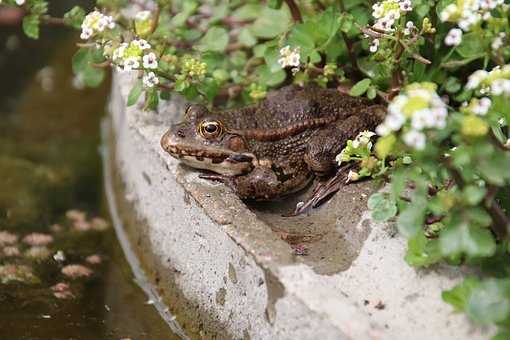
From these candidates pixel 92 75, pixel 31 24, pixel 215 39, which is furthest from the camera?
pixel 215 39

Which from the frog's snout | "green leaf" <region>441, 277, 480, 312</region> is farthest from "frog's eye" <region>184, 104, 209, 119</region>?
"green leaf" <region>441, 277, 480, 312</region>

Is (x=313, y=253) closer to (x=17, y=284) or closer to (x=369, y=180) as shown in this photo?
(x=369, y=180)

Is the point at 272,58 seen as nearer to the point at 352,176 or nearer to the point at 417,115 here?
the point at 352,176

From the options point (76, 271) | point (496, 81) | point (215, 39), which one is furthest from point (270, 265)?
point (215, 39)

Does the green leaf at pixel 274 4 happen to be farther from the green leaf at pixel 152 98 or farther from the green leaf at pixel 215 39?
the green leaf at pixel 152 98

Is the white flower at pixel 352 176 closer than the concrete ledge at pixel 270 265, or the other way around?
the concrete ledge at pixel 270 265

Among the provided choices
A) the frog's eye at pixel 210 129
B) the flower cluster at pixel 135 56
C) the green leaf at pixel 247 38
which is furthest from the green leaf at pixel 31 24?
the green leaf at pixel 247 38

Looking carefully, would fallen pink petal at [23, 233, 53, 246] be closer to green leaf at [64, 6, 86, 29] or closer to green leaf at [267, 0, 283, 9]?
green leaf at [64, 6, 86, 29]

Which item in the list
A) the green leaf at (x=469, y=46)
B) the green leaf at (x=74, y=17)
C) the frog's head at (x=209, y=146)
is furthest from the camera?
the green leaf at (x=74, y=17)
